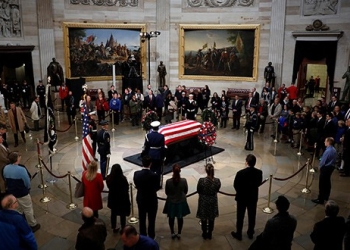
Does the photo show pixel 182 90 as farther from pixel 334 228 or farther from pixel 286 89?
pixel 334 228

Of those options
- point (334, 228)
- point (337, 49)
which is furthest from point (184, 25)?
point (334, 228)

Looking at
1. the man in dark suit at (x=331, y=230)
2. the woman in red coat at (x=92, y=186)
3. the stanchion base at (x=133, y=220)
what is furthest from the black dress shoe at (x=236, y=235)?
the woman in red coat at (x=92, y=186)

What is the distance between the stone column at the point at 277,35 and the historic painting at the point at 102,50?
707 centimetres

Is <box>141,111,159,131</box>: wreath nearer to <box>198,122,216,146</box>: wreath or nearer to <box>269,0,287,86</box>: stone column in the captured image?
<box>198,122,216,146</box>: wreath

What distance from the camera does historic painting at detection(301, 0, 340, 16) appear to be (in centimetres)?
1712

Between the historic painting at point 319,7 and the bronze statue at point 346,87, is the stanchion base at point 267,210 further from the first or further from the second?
the historic painting at point 319,7

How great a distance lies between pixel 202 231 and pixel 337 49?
13936mm

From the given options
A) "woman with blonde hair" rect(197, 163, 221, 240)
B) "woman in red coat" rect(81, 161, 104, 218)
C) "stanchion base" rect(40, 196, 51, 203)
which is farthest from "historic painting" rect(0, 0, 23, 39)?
"woman with blonde hair" rect(197, 163, 221, 240)

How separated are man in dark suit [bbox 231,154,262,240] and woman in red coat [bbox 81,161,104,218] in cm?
247

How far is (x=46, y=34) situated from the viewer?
60.1ft

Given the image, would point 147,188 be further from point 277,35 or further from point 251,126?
point 277,35

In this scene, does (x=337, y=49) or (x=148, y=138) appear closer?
(x=148, y=138)

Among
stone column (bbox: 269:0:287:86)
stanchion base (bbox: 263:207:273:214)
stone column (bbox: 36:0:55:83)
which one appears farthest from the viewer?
stone column (bbox: 269:0:287:86)

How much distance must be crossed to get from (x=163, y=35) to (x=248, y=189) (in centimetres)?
1522
